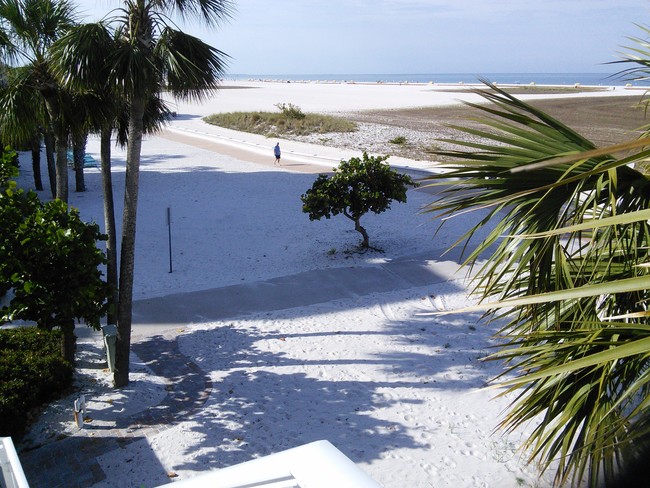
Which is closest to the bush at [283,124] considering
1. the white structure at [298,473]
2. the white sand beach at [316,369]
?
the white sand beach at [316,369]

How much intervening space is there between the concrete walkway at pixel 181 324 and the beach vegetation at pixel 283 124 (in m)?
25.0

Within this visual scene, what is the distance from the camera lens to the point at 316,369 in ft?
29.5

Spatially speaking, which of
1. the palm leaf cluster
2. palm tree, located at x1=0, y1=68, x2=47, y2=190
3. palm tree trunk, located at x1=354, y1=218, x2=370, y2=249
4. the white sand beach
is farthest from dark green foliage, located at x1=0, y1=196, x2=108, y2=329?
palm tree trunk, located at x1=354, y1=218, x2=370, y2=249

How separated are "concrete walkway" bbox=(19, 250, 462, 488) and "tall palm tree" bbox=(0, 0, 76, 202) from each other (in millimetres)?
3691

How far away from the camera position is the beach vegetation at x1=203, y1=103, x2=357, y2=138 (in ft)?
129

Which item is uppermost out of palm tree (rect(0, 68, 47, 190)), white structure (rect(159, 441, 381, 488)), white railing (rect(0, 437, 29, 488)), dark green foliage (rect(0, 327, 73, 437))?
palm tree (rect(0, 68, 47, 190))

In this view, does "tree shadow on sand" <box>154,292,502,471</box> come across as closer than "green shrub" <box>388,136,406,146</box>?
Yes

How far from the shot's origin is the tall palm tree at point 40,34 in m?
8.28

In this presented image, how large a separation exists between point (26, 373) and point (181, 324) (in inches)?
126

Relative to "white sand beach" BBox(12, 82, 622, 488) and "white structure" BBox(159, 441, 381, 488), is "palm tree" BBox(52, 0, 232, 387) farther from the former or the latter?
"white structure" BBox(159, 441, 381, 488)

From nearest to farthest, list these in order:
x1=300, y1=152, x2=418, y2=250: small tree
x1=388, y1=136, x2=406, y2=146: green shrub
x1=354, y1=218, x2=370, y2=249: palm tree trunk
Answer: x1=300, y1=152, x2=418, y2=250: small tree
x1=354, y1=218, x2=370, y2=249: palm tree trunk
x1=388, y1=136, x2=406, y2=146: green shrub

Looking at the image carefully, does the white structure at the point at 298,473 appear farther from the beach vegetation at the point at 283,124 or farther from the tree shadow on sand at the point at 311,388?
the beach vegetation at the point at 283,124

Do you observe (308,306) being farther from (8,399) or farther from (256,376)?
(8,399)

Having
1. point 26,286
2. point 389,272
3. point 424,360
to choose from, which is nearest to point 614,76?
point 424,360
